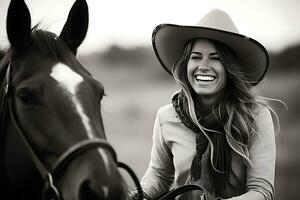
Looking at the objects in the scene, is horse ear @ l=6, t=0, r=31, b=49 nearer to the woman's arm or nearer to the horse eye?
the horse eye

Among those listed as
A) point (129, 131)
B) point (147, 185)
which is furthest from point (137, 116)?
point (147, 185)

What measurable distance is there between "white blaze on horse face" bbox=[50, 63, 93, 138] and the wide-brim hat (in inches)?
29.4

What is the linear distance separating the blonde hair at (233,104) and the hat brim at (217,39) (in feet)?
0.12

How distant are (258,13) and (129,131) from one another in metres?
1.14

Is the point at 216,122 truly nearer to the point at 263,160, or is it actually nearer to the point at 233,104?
the point at 233,104

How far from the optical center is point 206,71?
200cm

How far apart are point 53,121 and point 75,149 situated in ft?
0.35

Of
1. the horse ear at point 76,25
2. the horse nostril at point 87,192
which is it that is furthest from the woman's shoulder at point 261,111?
the horse nostril at point 87,192

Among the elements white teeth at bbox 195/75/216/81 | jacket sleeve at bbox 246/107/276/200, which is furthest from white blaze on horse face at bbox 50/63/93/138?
jacket sleeve at bbox 246/107/276/200

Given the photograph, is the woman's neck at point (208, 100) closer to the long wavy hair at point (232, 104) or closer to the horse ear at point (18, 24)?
the long wavy hair at point (232, 104)

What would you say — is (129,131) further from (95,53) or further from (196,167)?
(196,167)

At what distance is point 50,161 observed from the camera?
1384 millimetres

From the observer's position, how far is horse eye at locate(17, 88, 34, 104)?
1.40 metres

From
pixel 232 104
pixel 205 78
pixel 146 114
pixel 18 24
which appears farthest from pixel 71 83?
pixel 146 114
